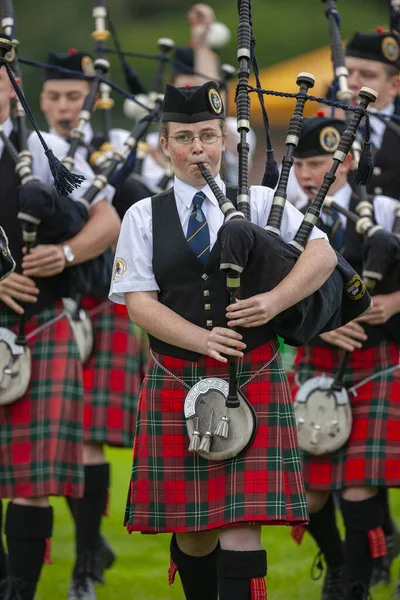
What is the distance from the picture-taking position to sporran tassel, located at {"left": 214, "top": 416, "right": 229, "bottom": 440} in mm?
4031

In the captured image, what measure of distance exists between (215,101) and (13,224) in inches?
44.1

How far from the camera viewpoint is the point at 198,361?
4.18m

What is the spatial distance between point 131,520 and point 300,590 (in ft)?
5.49

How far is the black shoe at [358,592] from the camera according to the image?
16.6 ft

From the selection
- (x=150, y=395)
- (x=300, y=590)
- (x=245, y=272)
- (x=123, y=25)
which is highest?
(x=123, y=25)

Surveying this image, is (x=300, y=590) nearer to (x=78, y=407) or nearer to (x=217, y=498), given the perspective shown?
(x=78, y=407)

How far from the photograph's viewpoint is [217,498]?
4133 mm

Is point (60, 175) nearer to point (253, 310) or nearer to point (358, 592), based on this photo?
point (253, 310)

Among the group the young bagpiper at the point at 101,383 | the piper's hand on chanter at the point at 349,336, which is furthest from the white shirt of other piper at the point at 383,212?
the young bagpiper at the point at 101,383

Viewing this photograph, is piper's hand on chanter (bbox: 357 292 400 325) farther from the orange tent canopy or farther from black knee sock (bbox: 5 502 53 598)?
the orange tent canopy

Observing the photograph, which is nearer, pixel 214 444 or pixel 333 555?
pixel 214 444

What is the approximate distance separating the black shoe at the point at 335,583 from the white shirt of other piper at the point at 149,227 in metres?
1.75

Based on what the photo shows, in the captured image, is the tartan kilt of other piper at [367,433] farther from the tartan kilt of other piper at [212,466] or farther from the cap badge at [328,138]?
the tartan kilt of other piper at [212,466]

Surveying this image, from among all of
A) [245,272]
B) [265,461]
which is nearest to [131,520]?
[265,461]
